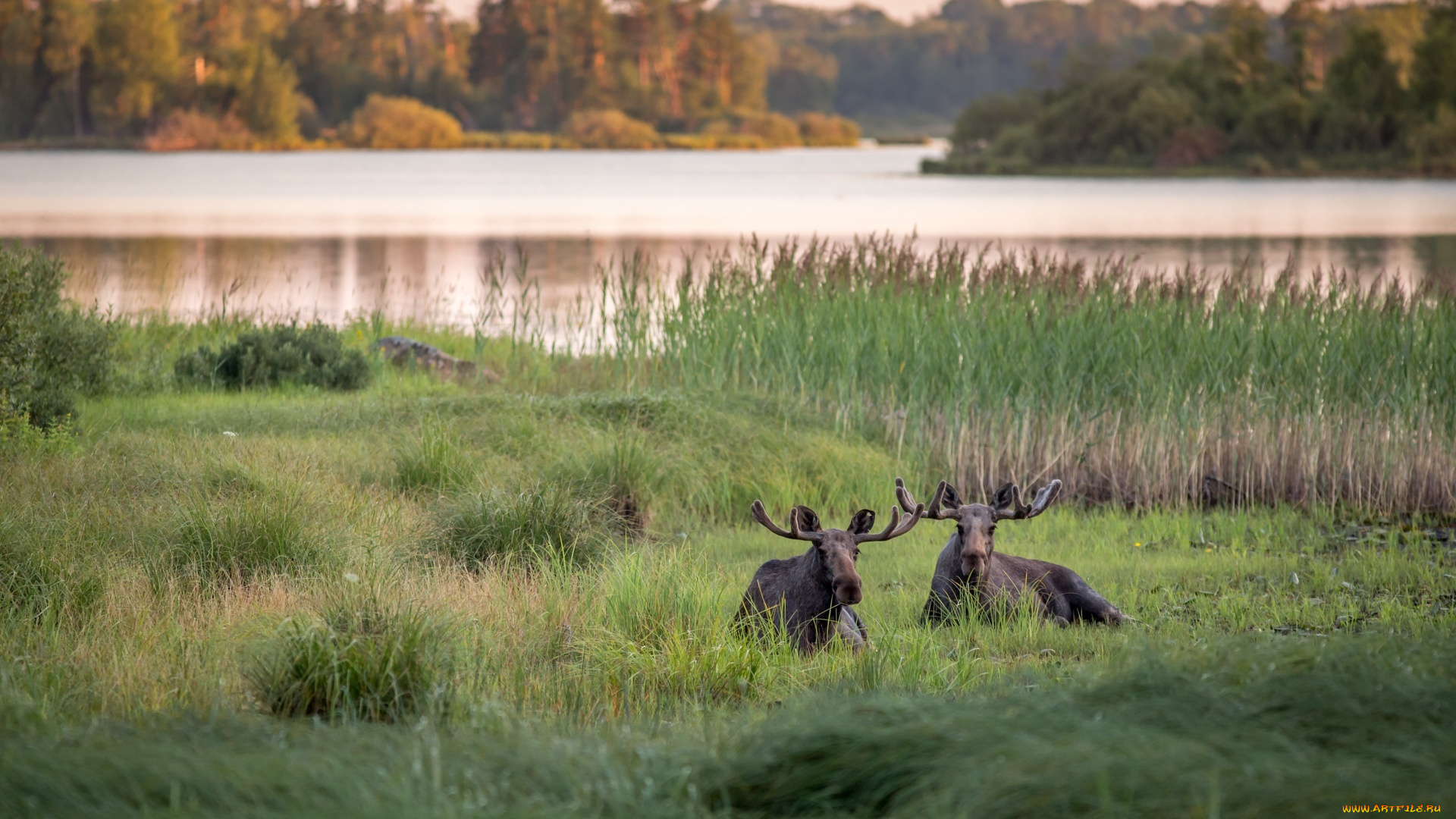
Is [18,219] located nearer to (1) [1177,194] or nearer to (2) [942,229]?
(2) [942,229]

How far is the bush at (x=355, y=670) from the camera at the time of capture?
5.01m

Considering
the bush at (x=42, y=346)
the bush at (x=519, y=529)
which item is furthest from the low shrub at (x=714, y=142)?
the bush at (x=519, y=529)

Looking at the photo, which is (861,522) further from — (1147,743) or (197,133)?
(197,133)

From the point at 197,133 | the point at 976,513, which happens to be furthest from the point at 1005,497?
the point at 197,133

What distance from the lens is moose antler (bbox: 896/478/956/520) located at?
721 centimetres

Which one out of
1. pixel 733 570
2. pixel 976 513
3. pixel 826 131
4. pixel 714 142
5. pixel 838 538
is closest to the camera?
pixel 838 538

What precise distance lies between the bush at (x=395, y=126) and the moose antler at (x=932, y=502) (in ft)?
350

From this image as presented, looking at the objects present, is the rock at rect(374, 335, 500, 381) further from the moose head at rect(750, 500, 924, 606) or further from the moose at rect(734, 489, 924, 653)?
the moose head at rect(750, 500, 924, 606)

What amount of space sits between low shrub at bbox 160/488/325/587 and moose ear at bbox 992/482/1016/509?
12.3 ft

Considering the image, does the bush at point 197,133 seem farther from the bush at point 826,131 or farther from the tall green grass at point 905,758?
the tall green grass at point 905,758

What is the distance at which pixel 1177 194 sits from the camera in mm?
61188

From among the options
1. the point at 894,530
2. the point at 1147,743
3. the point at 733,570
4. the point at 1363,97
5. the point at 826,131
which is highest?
the point at 1363,97

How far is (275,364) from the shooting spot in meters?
14.1

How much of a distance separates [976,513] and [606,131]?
113m
